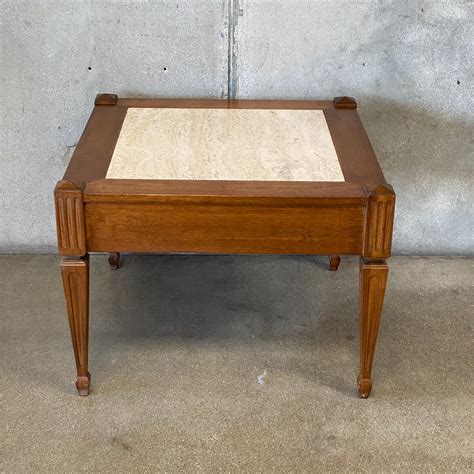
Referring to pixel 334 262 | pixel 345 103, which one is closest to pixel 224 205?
pixel 345 103

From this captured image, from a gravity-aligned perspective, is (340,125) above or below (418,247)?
above

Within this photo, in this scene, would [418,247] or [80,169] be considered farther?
[418,247]

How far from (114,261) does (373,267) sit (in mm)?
920

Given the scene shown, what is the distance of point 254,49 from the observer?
2398mm

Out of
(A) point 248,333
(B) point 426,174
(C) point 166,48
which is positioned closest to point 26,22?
(C) point 166,48

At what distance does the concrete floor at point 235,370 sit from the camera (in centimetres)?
192

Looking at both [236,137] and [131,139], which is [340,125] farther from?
[131,139]

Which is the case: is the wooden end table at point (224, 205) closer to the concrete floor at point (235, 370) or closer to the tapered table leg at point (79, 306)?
the tapered table leg at point (79, 306)

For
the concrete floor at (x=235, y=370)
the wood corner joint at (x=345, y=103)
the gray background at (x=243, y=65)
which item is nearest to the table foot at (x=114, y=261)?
the concrete floor at (x=235, y=370)

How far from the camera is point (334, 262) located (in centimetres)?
259

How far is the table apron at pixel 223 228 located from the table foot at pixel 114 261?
65 centimetres

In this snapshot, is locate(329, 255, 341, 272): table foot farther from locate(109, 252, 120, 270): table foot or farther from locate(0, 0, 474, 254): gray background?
locate(109, 252, 120, 270): table foot

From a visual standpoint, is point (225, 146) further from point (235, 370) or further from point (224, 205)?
point (235, 370)

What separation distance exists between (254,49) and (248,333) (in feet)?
2.48
